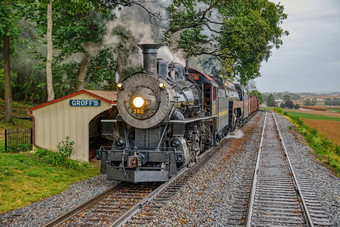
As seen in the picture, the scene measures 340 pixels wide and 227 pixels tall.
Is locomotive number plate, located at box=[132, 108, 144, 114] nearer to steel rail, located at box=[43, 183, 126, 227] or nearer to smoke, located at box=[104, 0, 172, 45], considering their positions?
steel rail, located at box=[43, 183, 126, 227]

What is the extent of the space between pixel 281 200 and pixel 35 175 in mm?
6849

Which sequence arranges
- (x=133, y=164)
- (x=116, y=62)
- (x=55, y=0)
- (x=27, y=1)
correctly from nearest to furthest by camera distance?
(x=133, y=164) < (x=27, y=1) < (x=55, y=0) < (x=116, y=62)

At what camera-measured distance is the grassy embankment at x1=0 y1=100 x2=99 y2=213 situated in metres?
7.85

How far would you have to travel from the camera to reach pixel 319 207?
709cm

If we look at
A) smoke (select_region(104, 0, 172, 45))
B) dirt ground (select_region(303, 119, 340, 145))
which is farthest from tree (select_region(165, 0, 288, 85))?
dirt ground (select_region(303, 119, 340, 145))

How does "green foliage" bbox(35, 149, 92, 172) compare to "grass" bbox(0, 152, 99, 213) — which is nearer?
"grass" bbox(0, 152, 99, 213)

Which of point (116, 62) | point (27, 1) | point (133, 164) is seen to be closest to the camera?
point (133, 164)

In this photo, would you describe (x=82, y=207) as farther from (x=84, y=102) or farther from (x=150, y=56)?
(x=84, y=102)

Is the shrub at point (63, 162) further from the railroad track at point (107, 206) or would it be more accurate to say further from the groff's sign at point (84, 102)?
the railroad track at point (107, 206)

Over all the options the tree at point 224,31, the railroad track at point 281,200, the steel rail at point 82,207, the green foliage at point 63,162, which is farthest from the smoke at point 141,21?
the steel rail at point 82,207

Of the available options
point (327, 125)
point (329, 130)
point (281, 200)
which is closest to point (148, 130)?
point (281, 200)

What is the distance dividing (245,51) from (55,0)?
1157 cm

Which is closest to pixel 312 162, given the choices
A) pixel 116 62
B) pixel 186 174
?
pixel 186 174

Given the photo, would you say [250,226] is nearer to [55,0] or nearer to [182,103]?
[182,103]
